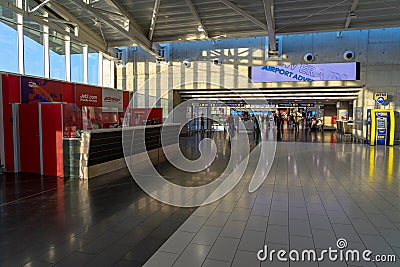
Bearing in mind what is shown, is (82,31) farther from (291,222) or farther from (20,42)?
(291,222)

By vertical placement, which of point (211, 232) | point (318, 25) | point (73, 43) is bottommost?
point (211, 232)

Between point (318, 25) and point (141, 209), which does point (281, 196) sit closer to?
point (141, 209)

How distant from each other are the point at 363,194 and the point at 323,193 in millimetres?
641

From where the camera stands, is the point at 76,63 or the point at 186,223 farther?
the point at 76,63

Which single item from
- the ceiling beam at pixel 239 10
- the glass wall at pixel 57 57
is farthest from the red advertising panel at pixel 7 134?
the ceiling beam at pixel 239 10

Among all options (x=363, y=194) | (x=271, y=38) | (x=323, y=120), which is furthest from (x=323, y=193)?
(x=323, y=120)

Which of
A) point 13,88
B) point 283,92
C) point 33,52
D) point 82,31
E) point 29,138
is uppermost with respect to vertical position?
point 82,31

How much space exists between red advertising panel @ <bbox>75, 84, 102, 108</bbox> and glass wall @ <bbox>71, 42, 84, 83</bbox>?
3.65ft

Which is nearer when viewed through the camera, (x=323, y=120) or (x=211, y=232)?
(x=211, y=232)

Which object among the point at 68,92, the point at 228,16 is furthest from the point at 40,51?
the point at 228,16

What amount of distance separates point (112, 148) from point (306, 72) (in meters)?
10.9

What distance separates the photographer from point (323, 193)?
4.67 m

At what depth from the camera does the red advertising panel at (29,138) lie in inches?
248

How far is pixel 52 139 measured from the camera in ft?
19.8
